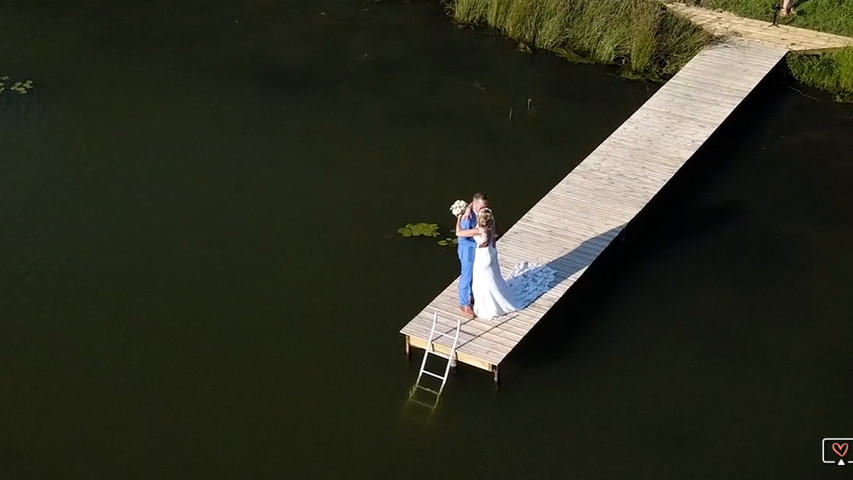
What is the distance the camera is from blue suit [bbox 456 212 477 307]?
8.84 meters

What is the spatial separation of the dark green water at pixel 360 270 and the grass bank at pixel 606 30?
0.42m

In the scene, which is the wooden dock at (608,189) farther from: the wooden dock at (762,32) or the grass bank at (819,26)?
the grass bank at (819,26)

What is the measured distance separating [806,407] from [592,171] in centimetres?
413

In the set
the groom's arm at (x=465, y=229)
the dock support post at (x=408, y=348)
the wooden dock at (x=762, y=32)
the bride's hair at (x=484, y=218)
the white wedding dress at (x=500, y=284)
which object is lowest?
the dock support post at (x=408, y=348)

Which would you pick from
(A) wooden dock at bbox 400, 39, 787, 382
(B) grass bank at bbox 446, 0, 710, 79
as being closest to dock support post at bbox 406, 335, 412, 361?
(A) wooden dock at bbox 400, 39, 787, 382

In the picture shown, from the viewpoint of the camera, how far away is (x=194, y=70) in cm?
1508

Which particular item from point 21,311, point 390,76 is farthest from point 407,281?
point 390,76

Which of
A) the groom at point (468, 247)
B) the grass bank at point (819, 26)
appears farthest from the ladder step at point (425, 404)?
the grass bank at point (819, 26)

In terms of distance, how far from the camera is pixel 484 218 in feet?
28.2

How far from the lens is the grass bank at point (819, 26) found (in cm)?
1445

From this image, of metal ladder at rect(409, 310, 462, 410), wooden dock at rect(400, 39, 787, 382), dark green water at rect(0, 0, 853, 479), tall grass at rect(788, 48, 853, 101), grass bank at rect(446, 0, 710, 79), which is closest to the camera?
dark green water at rect(0, 0, 853, 479)

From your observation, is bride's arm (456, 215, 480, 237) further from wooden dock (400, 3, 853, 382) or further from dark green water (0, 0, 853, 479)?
dark green water (0, 0, 853, 479)

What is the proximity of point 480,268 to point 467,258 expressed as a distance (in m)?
0.17

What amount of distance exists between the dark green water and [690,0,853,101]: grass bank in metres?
0.44
